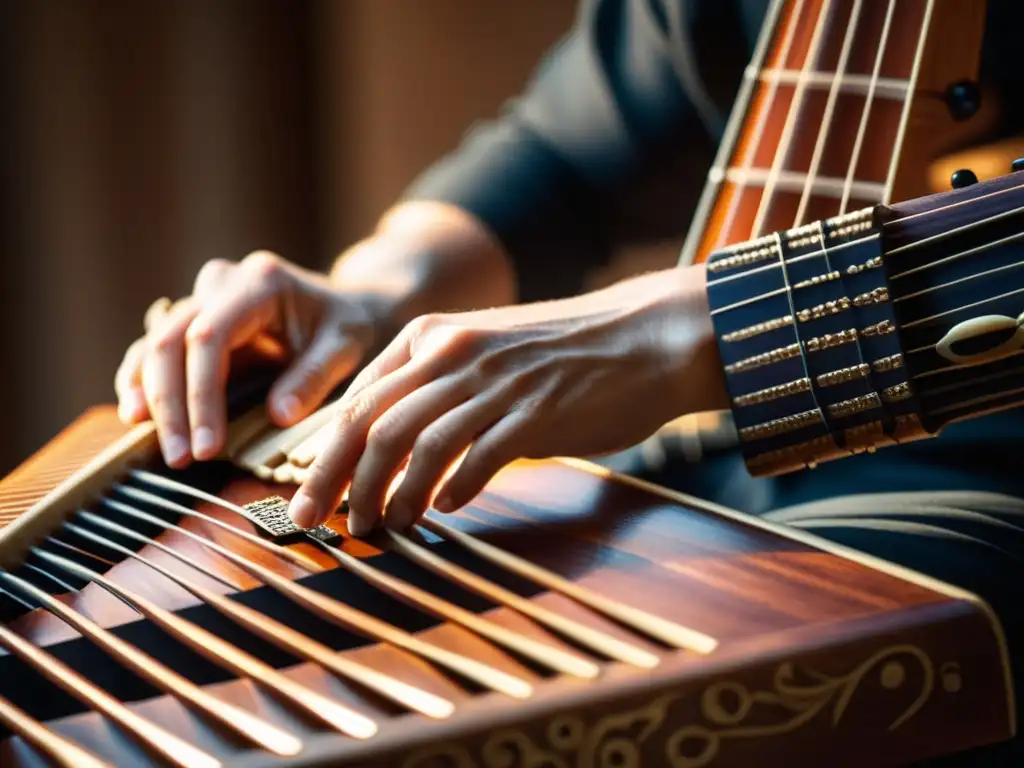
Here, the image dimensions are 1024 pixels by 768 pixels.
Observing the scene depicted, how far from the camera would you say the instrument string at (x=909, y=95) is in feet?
2.70

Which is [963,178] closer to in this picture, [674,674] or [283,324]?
[674,674]

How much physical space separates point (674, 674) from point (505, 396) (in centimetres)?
24

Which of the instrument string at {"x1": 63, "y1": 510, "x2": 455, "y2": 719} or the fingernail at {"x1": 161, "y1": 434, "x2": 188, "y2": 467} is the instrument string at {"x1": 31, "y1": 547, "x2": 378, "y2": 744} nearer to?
the instrument string at {"x1": 63, "y1": 510, "x2": 455, "y2": 719}

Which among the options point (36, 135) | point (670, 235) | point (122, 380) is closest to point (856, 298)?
point (122, 380)

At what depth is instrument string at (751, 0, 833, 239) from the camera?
0.87 metres

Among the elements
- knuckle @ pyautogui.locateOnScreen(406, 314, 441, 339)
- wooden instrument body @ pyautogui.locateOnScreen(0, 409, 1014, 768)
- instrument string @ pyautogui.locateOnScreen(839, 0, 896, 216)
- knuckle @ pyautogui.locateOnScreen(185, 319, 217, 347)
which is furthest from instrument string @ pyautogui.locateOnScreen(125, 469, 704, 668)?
instrument string @ pyautogui.locateOnScreen(839, 0, 896, 216)

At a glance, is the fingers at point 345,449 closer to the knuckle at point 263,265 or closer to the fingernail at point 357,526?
the fingernail at point 357,526

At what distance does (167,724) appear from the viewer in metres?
0.44

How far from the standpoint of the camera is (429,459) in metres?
0.62

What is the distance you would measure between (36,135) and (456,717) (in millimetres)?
1868

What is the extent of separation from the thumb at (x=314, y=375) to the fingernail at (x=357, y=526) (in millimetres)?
223

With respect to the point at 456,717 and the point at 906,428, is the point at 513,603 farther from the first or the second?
the point at 906,428

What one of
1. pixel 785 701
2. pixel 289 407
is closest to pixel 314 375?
pixel 289 407

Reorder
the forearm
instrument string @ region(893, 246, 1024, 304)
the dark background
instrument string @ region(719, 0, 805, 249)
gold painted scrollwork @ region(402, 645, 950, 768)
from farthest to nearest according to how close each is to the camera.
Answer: the dark background < the forearm < instrument string @ region(719, 0, 805, 249) < instrument string @ region(893, 246, 1024, 304) < gold painted scrollwork @ region(402, 645, 950, 768)
